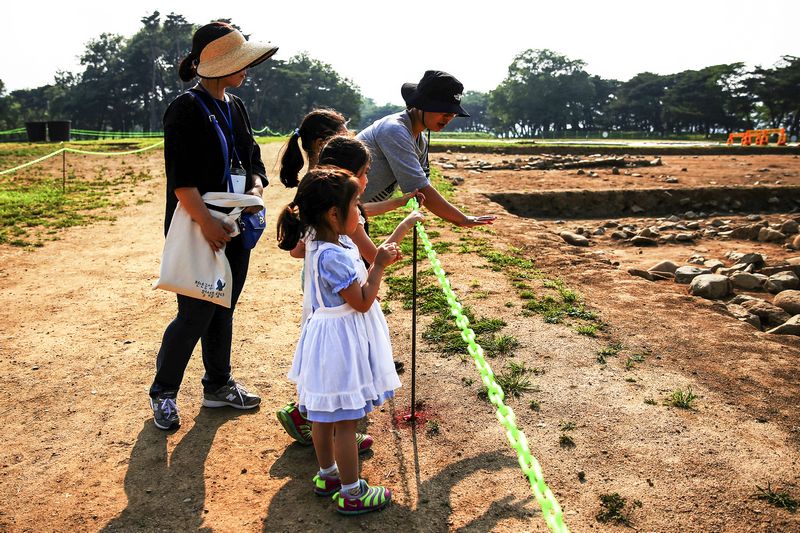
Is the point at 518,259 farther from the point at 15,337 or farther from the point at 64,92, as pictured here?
the point at 64,92

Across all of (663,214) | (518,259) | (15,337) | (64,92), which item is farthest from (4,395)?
(64,92)

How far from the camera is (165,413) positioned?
11.0 feet

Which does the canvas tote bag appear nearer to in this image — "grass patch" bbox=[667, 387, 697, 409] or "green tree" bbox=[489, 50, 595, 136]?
"grass patch" bbox=[667, 387, 697, 409]

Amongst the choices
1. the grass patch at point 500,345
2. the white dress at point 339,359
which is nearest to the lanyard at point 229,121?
the white dress at point 339,359

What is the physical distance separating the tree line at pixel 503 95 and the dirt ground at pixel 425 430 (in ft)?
176

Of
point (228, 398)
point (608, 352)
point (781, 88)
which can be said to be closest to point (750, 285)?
point (608, 352)

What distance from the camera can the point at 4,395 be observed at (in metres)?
3.84

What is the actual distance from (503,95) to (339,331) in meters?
80.5

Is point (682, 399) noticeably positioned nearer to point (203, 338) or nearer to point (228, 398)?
point (228, 398)

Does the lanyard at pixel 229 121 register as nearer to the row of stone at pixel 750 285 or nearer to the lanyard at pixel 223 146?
the lanyard at pixel 223 146

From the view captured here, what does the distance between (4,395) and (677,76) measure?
7332cm

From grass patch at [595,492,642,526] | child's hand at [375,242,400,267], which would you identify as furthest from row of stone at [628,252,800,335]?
child's hand at [375,242,400,267]

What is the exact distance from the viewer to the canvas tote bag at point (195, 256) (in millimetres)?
3098

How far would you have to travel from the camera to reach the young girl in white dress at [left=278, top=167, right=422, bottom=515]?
2.49 meters
